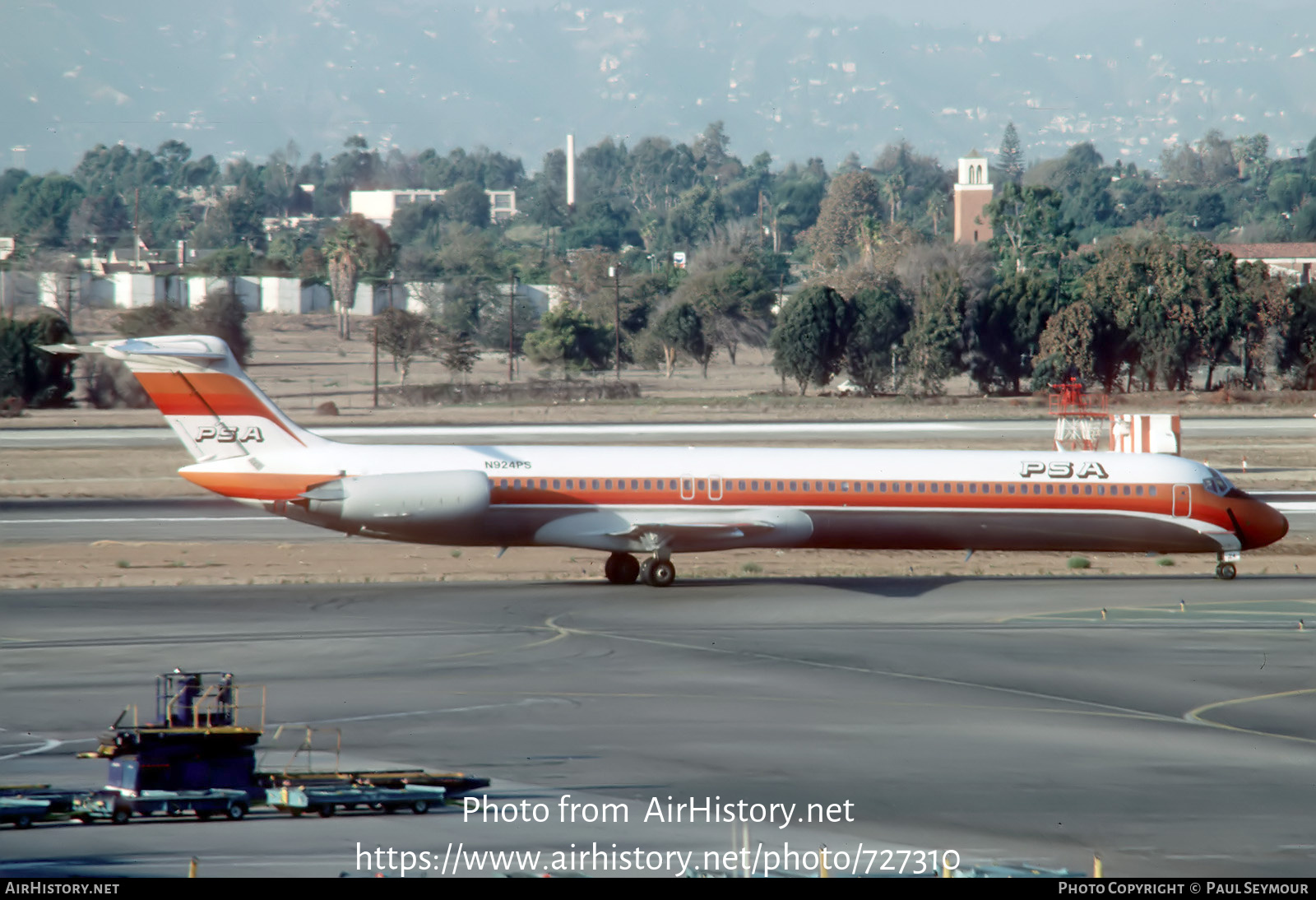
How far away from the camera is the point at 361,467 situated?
3303cm

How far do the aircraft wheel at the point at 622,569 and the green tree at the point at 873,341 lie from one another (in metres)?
66.4

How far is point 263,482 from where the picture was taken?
32.8 m

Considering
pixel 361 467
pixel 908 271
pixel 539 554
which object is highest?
pixel 908 271

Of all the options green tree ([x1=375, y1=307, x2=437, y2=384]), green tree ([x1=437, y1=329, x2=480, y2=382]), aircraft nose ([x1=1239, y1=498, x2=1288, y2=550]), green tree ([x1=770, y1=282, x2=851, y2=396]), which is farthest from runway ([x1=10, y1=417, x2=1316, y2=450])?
green tree ([x1=375, y1=307, x2=437, y2=384])

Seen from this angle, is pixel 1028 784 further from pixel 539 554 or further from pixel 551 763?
pixel 539 554

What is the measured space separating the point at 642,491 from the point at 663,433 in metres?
35.7

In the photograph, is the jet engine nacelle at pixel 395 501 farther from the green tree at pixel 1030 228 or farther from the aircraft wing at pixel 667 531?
the green tree at pixel 1030 228

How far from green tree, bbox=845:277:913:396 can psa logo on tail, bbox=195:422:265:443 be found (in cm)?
7012

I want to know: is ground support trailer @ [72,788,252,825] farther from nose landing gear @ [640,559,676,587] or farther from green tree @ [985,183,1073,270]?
green tree @ [985,183,1073,270]

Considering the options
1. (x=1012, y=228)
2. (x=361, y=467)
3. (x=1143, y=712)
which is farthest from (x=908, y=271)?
(x=1143, y=712)

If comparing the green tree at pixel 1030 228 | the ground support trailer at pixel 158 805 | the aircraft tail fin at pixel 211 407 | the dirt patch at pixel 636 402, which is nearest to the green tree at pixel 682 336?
the dirt patch at pixel 636 402

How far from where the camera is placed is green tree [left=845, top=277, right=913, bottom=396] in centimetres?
10031

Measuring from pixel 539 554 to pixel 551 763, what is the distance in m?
23.0

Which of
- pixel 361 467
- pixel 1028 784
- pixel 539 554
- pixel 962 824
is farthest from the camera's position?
pixel 539 554
